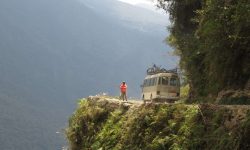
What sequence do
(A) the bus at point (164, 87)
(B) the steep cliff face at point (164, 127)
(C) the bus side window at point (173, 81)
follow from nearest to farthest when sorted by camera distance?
(B) the steep cliff face at point (164, 127) < (A) the bus at point (164, 87) < (C) the bus side window at point (173, 81)

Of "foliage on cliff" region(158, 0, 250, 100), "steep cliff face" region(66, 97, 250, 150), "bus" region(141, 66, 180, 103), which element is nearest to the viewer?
"steep cliff face" region(66, 97, 250, 150)

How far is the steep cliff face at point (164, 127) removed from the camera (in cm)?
1172

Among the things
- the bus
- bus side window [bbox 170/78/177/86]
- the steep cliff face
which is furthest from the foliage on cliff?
the steep cliff face

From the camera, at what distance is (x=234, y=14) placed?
803 inches

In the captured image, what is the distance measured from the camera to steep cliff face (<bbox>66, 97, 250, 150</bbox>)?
1172cm

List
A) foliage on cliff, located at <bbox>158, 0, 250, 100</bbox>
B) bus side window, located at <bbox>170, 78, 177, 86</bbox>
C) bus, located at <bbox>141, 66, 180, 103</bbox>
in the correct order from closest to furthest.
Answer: foliage on cliff, located at <bbox>158, 0, 250, 100</bbox> < bus, located at <bbox>141, 66, 180, 103</bbox> < bus side window, located at <bbox>170, 78, 177, 86</bbox>

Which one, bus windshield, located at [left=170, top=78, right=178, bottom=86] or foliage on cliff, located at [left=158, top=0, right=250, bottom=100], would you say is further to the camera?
bus windshield, located at [left=170, top=78, right=178, bottom=86]

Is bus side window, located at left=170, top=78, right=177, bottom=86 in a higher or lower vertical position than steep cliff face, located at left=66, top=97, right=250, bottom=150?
higher

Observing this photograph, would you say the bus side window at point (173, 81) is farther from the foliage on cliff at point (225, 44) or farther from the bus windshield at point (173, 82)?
the foliage on cliff at point (225, 44)

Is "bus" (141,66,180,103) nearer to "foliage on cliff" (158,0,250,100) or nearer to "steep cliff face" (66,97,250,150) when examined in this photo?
"foliage on cliff" (158,0,250,100)

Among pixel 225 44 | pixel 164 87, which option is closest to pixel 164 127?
pixel 225 44

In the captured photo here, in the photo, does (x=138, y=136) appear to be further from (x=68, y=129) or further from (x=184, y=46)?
(x=184, y=46)

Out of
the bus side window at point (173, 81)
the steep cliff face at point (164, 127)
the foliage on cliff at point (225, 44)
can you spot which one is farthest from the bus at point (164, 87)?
the steep cliff face at point (164, 127)

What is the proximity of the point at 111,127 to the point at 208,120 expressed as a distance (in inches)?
259
